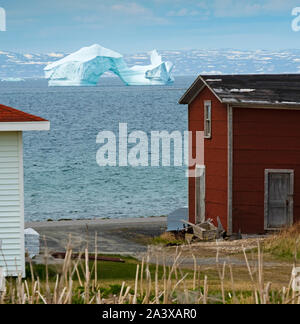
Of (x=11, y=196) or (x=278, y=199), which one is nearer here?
(x=11, y=196)

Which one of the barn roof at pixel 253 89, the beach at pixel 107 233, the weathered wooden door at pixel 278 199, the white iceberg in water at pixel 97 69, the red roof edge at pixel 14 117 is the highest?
the white iceberg in water at pixel 97 69

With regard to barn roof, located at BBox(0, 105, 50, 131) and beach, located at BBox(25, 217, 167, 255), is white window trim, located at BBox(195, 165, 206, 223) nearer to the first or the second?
beach, located at BBox(25, 217, 167, 255)

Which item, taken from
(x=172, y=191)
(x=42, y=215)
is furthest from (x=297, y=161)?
(x=172, y=191)

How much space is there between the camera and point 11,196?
46.6 feet

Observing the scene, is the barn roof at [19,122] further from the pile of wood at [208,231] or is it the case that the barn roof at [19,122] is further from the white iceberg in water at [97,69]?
the white iceberg in water at [97,69]

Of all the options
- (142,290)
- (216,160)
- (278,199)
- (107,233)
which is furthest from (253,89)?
(142,290)

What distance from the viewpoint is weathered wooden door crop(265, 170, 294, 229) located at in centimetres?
2138

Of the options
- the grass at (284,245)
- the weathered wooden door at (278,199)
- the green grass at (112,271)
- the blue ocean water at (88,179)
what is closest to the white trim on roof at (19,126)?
the green grass at (112,271)

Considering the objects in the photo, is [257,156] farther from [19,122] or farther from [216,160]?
[19,122]

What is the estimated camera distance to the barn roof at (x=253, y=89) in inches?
830

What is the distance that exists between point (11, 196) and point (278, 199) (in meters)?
9.72

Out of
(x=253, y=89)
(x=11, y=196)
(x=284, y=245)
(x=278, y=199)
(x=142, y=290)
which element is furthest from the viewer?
(x=253, y=89)

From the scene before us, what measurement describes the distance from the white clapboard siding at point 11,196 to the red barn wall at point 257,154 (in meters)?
8.76

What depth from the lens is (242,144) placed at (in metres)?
21.4
